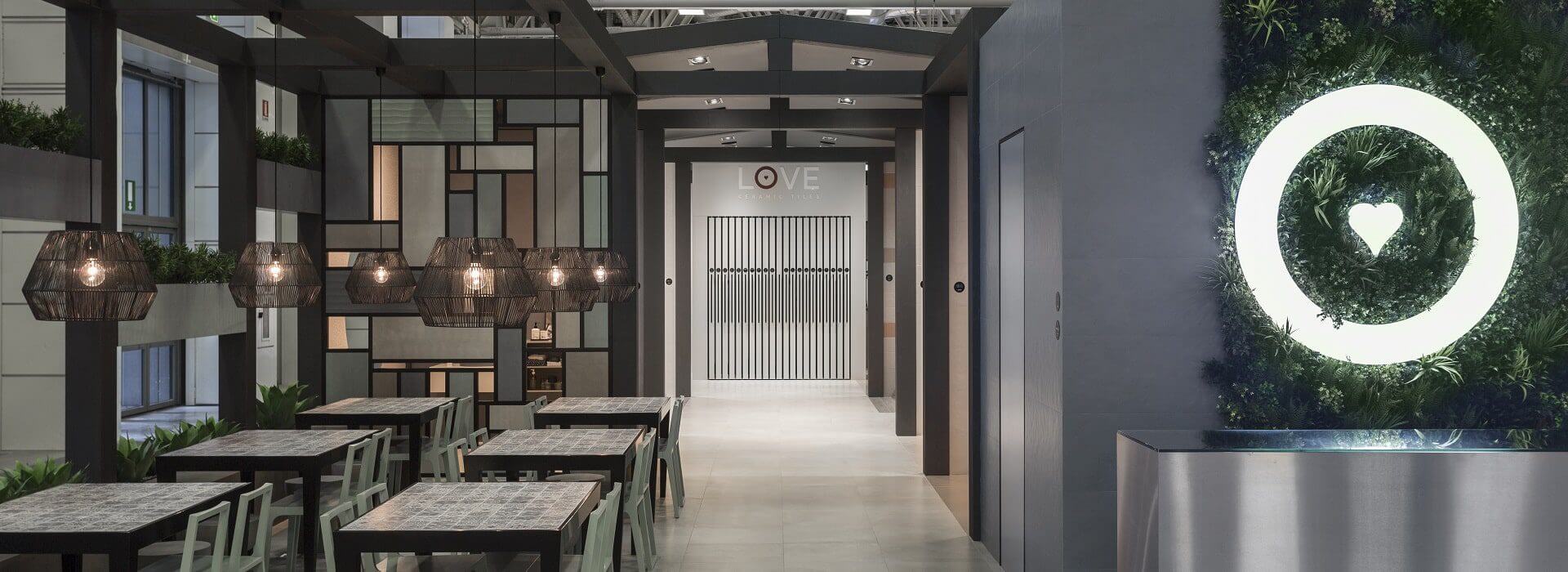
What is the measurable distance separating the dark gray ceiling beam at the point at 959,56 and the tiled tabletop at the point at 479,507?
3.68 m

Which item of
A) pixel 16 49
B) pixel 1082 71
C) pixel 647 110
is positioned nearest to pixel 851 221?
pixel 647 110

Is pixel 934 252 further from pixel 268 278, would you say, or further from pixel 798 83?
pixel 268 278

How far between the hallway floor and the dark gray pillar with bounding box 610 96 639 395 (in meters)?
1.02

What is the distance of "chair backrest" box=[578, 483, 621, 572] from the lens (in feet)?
13.7

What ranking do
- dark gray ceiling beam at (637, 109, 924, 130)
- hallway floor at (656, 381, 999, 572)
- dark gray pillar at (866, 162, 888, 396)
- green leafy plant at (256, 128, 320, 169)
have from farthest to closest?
dark gray pillar at (866, 162, 888, 396)
dark gray ceiling beam at (637, 109, 924, 130)
green leafy plant at (256, 128, 320, 169)
hallway floor at (656, 381, 999, 572)

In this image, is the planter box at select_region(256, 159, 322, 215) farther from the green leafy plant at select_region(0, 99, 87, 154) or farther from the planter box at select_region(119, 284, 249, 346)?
the green leafy plant at select_region(0, 99, 87, 154)

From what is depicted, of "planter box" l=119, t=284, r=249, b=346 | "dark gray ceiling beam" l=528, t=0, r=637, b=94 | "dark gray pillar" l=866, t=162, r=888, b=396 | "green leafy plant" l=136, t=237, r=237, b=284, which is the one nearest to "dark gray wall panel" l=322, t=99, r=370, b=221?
"planter box" l=119, t=284, r=249, b=346

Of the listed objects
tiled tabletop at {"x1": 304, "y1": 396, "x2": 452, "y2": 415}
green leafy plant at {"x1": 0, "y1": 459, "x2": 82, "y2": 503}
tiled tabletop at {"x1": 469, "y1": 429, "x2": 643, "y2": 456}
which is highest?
tiled tabletop at {"x1": 304, "y1": 396, "x2": 452, "y2": 415}

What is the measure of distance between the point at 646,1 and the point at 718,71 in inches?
39.7

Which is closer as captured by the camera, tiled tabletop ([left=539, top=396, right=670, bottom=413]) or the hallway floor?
the hallway floor

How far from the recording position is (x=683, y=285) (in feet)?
48.6

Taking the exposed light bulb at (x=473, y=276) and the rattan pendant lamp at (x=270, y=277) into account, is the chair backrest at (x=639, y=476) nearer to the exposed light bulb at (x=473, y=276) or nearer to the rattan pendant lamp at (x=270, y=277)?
the exposed light bulb at (x=473, y=276)

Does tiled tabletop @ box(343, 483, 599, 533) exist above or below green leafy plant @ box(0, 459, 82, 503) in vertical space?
above

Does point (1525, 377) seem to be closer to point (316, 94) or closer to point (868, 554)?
point (868, 554)
